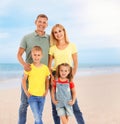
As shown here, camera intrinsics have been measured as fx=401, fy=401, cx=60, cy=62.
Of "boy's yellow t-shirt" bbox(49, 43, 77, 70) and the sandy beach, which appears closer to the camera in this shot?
"boy's yellow t-shirt" bbox(49, 43, 77, 70)

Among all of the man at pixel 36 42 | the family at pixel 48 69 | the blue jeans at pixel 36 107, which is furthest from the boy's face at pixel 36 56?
the blue jeans at pixel 36 107

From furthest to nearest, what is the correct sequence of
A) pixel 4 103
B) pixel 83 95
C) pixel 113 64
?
pixel 113 64, pixel 83 95, pixel 4 103

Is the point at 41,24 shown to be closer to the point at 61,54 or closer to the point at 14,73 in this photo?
the point at 61,54

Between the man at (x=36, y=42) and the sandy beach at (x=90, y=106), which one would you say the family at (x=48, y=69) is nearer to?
the man at (x=36, y=42)

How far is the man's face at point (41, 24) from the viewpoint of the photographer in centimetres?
392

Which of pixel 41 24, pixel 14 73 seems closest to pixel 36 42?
pixel 41 24

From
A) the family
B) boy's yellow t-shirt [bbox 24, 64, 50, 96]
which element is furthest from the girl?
boy's yellow t-shirt [bbox 24, 64, 50, 96]

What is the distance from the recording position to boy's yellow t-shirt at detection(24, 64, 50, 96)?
3.88m

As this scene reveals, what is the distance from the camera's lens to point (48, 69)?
3.93m

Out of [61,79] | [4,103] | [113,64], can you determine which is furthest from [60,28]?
[113,64]

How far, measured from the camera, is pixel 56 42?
13.1 ft

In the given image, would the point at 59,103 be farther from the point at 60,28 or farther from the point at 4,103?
the point at 4,103

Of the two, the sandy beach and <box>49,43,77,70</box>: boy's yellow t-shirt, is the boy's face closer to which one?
<box>49,43,77,70</box>: boy's yellow t-shirt

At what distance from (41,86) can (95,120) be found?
117 centimetres
